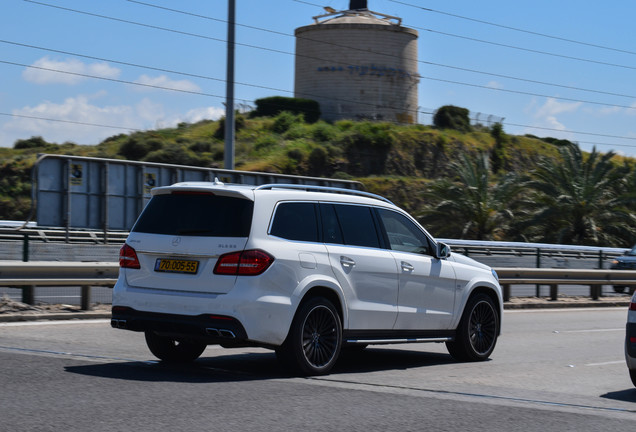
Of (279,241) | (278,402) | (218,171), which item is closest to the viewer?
(278,402)

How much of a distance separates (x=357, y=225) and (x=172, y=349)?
2.28m

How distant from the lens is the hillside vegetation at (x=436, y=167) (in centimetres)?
4241

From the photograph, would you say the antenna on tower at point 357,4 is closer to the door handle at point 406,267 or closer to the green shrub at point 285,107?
the green shrub at point 285,107

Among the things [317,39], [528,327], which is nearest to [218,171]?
[528,327]

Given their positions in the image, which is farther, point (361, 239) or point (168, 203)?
point (361, 239)

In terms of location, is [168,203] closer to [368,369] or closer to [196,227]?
[196,227]

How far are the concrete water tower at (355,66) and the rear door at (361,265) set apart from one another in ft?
249

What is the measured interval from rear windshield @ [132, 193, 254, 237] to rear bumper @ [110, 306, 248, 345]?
772 millimetres

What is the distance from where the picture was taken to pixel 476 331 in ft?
35.7

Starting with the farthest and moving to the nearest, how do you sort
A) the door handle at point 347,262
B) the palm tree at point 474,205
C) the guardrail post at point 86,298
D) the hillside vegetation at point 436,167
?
the palm tree at point 474,205 < the hillside vegetation at point 436,167 < the guardrail post at point 86,298 < the door handle at point 347,262

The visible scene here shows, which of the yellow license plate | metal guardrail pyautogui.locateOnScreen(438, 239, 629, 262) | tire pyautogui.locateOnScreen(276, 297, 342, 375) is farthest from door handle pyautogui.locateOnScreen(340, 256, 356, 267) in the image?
metal guardrail pyautogui.locateOnScreen(438, 239, 629, 262)

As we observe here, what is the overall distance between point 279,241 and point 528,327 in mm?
8379

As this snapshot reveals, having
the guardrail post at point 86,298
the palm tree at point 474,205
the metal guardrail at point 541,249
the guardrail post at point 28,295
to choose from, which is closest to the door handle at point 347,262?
the guardrail post at point 86,298

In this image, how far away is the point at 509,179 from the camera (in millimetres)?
43688
